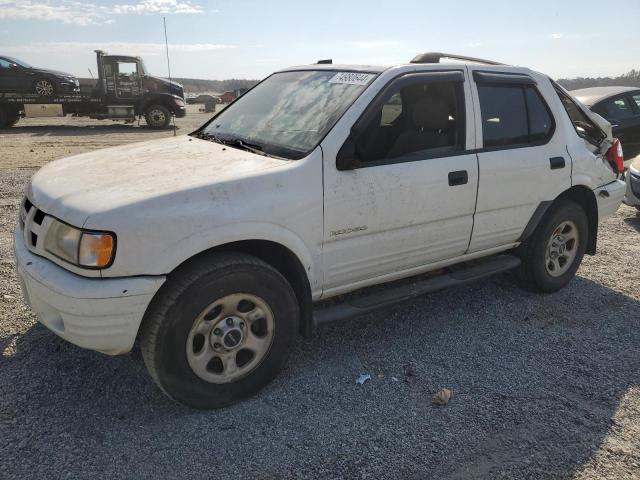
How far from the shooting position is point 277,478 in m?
2.46

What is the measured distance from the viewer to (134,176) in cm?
292

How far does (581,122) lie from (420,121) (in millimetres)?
2071

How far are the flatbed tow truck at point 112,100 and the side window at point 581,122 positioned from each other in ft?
56.3

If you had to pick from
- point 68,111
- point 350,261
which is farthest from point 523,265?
point 68,111

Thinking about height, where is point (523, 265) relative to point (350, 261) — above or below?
below

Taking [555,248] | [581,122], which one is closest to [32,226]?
[555,248]

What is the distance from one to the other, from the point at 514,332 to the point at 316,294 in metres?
1.70

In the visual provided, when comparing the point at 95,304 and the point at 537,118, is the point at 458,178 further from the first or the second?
the point at 95,304

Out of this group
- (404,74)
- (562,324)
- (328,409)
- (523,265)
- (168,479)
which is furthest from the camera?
(523,265)

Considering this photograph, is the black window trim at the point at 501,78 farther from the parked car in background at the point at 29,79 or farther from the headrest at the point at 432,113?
the parked car in background at the point at 29,79

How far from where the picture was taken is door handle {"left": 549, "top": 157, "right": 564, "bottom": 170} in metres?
4.14

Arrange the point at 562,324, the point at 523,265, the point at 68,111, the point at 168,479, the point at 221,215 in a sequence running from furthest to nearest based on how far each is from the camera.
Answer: the point at 68,111 < the point at 523,265 < the point at 562,324 < the point at 221,215 < the point at 168,479

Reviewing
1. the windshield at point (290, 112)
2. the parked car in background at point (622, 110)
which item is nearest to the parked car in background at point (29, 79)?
the parked car in background at point (622, 110)

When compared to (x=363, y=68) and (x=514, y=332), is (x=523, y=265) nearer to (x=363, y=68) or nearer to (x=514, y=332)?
(x=514, y=332)
